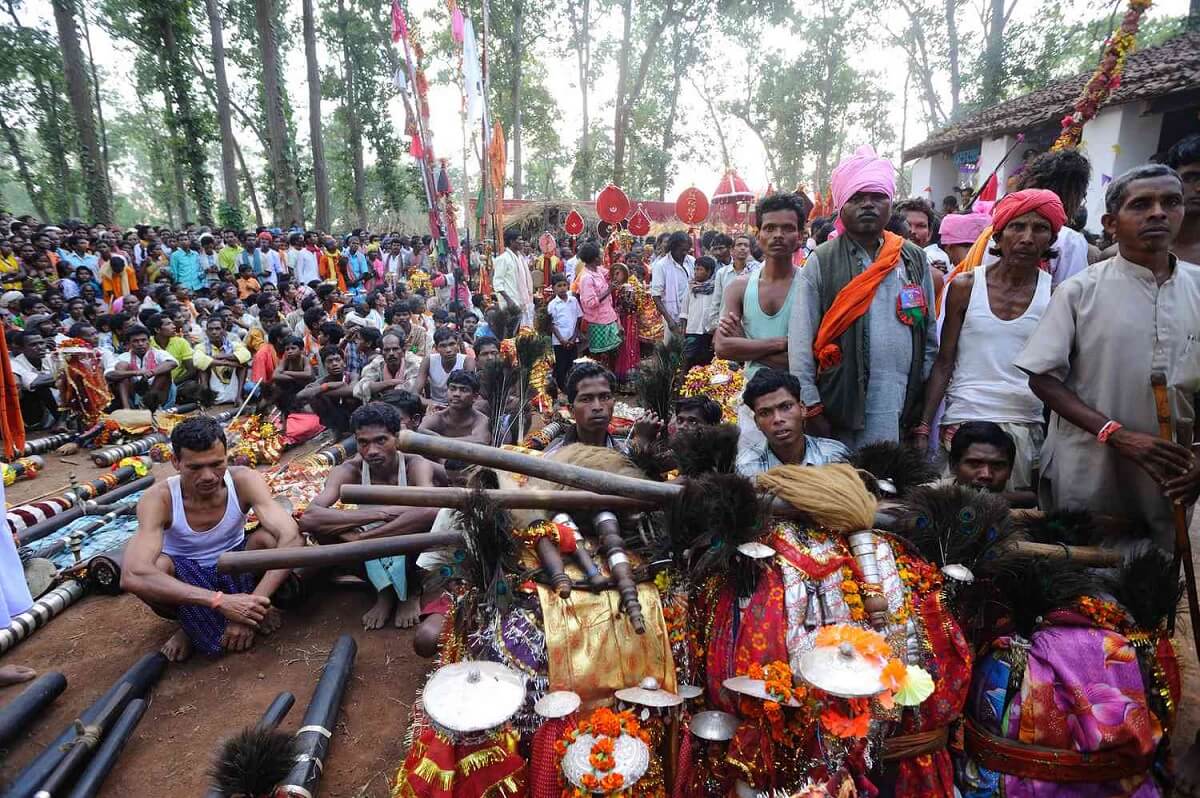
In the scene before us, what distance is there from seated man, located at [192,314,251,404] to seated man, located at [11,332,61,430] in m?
1.52

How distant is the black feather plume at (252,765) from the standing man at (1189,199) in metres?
3.88

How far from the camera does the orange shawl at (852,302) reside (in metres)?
2.71

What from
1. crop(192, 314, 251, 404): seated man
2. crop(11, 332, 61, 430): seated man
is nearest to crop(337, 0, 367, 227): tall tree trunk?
crop(192, 314, 251, 404): seated man

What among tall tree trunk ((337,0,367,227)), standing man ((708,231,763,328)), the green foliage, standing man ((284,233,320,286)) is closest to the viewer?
standing man ((708,231,763,328))

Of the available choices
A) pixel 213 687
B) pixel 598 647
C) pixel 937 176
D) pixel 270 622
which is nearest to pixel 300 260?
pixel 270 622

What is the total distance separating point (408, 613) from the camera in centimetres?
378

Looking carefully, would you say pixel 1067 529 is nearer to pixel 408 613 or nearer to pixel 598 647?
pixel 598 647

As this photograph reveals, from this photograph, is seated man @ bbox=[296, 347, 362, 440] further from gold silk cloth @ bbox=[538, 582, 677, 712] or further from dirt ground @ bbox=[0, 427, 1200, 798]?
gold silk cloth @ bbox=[538, 582, 677, 712]

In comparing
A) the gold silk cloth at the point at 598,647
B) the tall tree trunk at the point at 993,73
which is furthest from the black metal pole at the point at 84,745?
the tall tree trunk at the point at 993,73

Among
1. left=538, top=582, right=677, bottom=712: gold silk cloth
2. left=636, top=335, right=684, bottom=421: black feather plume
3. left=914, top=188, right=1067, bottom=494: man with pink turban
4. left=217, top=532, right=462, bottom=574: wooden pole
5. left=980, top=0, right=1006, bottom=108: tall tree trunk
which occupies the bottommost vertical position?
left=538, top=582, right=677, bottom=712: gold silk cloth

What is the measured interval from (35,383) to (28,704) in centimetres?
621

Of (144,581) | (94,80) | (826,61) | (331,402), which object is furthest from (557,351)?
(94,80)

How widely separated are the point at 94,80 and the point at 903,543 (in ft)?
131

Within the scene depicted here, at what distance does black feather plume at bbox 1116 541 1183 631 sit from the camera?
206 cm
